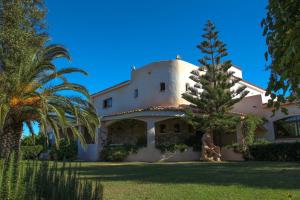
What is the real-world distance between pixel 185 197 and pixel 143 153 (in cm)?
1436

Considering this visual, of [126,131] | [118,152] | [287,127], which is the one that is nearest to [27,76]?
[118,152]

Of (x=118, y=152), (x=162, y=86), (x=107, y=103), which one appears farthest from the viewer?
(x=107, y=103)

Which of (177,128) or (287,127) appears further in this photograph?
(177,128)

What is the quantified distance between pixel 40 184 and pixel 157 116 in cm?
1722

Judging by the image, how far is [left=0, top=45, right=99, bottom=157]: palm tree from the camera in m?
9.84

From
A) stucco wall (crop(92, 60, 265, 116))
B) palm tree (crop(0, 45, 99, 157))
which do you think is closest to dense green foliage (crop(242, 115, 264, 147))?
stucco wall (crop(92, 60, 265, 116))

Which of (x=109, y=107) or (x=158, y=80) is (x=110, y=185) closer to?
(x=158, y=80)

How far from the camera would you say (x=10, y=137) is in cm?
1076

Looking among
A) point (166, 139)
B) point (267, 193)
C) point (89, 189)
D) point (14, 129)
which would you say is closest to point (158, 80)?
point (166, 139)

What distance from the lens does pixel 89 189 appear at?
4367mm

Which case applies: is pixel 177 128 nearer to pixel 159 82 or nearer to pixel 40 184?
pixel 159 82

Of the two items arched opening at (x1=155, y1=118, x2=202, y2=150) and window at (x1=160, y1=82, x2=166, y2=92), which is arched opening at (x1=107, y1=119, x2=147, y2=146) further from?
window at (x1=160, y1=82, x2=166, y2=92)

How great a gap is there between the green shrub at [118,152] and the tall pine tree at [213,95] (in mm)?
5032

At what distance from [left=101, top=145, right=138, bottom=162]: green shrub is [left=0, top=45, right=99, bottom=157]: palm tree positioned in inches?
328
